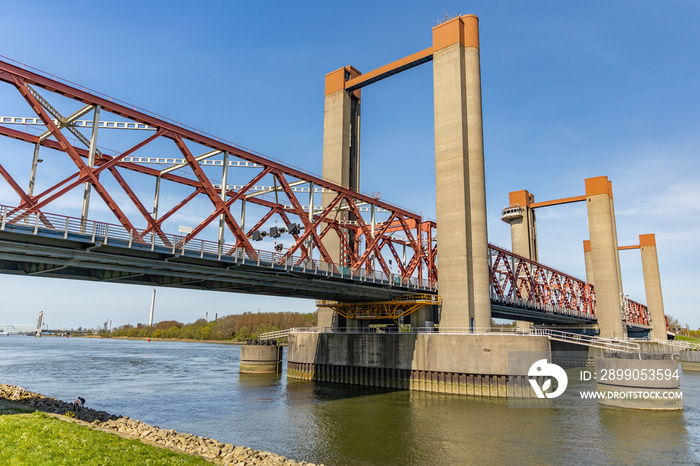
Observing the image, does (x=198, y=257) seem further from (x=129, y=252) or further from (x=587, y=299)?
(x=587, y=299)

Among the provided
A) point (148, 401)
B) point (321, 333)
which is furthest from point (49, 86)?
point (321, 333)

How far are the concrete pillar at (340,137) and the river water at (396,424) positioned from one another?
75.1 feet

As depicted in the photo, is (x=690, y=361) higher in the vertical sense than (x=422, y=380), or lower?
higher

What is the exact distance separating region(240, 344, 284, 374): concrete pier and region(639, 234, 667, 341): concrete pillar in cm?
11088

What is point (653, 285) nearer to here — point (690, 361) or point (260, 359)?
point (690, 361)

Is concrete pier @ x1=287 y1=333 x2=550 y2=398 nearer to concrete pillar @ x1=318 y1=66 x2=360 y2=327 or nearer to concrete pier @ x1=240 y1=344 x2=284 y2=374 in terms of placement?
concrete pier @ x1=240 y1=344 x2=284 y2=374

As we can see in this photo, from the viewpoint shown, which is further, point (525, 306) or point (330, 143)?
point (525, 306)

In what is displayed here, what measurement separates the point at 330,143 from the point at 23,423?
53.9 meters

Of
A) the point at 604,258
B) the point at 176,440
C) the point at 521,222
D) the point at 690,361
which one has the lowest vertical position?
the point at 176,440

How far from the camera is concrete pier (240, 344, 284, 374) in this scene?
62.8 meters

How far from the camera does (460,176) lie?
171 ft

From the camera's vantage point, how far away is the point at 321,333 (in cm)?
5528

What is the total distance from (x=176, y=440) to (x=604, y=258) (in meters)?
96.4

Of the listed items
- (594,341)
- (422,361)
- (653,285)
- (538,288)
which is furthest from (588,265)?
(422,361)
